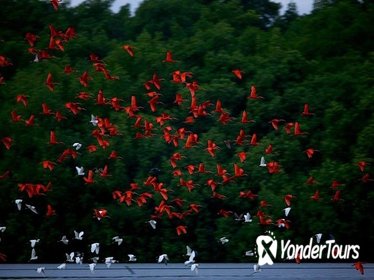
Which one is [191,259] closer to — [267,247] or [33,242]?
[267,247]

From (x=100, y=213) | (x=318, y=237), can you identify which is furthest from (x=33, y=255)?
(x=318, y=237)

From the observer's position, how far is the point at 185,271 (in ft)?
25.5

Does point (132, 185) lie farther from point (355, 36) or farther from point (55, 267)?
point (355, 36)

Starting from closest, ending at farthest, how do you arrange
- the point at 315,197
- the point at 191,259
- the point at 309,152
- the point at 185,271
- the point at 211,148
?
the point at 185,271 < the point at 191,259 < the point at 315,197 < the point at 211,148 < the point at 309,152

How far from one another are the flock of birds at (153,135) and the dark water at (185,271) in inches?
7.0

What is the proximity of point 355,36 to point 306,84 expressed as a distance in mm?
1595

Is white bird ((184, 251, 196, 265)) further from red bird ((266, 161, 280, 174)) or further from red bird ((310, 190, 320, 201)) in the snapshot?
red bird ((310, 190, 320, 201))

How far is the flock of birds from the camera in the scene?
867 cm

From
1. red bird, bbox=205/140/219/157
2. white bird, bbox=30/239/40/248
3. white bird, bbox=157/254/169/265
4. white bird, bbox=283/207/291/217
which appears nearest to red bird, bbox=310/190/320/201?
white bird, bbox=283/207/291/217

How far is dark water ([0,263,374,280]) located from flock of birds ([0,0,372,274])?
18 centimetres

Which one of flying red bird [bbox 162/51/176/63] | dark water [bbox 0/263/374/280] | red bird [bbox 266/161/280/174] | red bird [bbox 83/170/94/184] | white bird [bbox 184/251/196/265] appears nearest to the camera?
dark water [bbox 0/263/374/280]

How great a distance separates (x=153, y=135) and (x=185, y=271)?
7.12ft

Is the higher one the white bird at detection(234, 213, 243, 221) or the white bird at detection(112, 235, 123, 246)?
the white bird at detection(234, 213, 243, 221)

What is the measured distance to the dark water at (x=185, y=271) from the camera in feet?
24.4
